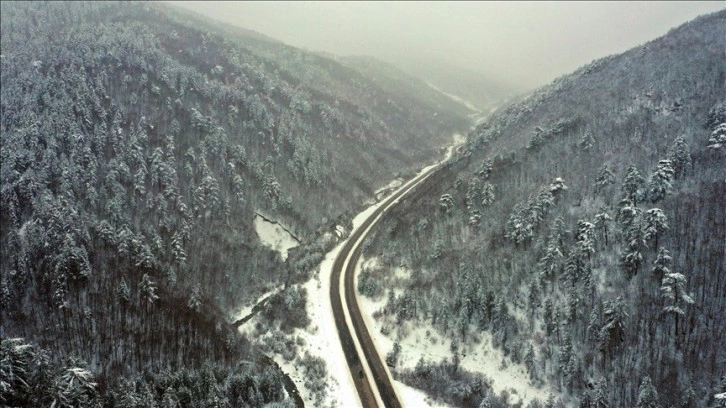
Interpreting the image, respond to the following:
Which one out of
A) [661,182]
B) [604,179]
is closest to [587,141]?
[604,179]

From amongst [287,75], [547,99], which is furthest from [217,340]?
[287,75]

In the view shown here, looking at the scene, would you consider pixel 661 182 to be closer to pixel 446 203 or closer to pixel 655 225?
pixel 655 225

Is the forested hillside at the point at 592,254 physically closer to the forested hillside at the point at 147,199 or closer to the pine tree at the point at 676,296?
the pine tree at the point at 676,296

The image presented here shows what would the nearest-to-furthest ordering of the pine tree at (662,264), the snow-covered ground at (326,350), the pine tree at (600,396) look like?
the pine tree at (600,396), the pine tree at (662,264), the snow-covered ground at (326,350)

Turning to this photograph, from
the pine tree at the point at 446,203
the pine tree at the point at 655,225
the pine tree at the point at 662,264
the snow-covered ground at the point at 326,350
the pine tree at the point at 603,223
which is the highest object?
the pine tree at the point at 655,225

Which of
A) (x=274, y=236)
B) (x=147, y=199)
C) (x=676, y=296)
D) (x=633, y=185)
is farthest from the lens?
(x=274, y=236)

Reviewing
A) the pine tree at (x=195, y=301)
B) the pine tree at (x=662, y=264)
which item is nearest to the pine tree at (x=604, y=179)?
the pine tree at (x=662, y=264)

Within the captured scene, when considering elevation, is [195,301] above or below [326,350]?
below

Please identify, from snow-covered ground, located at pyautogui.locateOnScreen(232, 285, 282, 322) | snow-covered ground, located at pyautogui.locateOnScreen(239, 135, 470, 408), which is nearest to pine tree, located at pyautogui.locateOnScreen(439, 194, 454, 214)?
snow-covered ground, located at pyautogui.locateOnScreen(239, 135, 470, 408)
